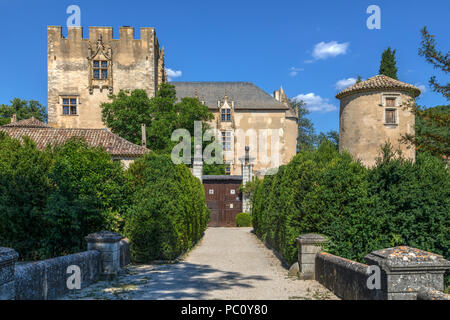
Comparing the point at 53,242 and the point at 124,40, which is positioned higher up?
the point at 124,40

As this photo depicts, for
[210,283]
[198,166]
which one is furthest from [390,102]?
[210,283]

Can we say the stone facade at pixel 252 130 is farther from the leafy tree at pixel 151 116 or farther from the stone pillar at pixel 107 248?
the stone pillar at pixel 107 248

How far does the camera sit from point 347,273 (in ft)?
19.8

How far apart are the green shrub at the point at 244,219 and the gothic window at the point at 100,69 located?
1839 centimetres

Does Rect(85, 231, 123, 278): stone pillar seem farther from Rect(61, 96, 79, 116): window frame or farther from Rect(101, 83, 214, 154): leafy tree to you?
Rect(61, 96, 79, 116): window frame

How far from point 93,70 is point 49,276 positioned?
2965 cm

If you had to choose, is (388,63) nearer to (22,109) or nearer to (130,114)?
(130,114)

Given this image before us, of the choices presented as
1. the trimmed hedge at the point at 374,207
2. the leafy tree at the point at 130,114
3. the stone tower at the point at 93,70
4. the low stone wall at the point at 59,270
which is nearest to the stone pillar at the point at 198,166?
the leafy tree at the point at 130,114

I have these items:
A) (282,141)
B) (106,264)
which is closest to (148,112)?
(282,141)

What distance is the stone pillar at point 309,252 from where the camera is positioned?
7730 millimetres

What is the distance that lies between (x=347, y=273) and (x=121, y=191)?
745 centimetres

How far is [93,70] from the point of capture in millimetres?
32219

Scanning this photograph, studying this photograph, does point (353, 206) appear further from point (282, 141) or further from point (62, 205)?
point (282, 141)

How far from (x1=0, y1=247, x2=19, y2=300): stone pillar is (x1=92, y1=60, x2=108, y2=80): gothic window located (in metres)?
30.5
